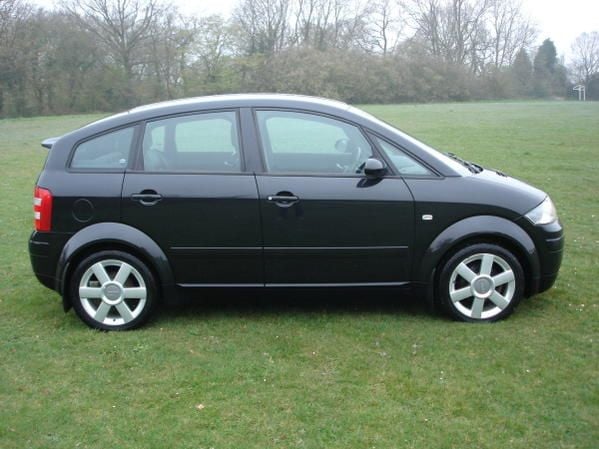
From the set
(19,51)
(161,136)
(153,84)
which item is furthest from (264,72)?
(161,136)

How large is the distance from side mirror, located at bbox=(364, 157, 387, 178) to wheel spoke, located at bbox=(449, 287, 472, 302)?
1.02 metres

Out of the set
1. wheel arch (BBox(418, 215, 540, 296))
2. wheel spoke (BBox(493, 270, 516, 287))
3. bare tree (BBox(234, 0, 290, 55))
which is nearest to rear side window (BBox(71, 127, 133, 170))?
wheel arch (BBox(418, 215, 540, 296))

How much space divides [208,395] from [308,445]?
31.4 inches

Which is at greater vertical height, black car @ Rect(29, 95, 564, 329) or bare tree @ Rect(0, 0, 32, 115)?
bare tree @ Rect(0, 0, 32, 115)

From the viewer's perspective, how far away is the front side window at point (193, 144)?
4789 mm

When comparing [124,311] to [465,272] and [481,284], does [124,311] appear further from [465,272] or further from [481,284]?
[481,284]

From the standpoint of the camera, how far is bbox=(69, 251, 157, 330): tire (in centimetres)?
476

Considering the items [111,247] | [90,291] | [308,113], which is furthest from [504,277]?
[90,291]

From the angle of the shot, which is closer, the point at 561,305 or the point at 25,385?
the point at 25,385

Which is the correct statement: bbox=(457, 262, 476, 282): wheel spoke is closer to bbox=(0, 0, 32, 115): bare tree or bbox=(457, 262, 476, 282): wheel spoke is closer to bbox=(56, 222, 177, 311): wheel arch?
bbox=(56, 222, 177, 311): wheel arch

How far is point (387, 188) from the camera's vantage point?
472 cm

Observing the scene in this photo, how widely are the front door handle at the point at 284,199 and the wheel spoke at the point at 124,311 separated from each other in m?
1.33

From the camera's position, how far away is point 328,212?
4.68 metres

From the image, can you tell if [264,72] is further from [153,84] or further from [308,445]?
[308,445]
